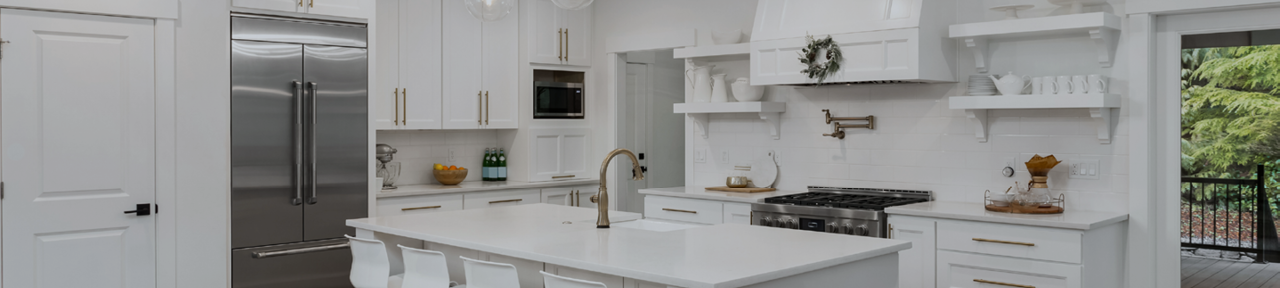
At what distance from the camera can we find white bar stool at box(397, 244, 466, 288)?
115 inches

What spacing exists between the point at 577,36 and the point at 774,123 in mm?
1738

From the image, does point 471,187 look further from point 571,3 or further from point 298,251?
point 571,3

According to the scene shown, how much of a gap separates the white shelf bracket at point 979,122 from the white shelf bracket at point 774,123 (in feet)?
4.00

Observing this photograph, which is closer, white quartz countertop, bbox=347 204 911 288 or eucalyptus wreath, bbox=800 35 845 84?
white quartz countertop, bbox=347 204 911 288

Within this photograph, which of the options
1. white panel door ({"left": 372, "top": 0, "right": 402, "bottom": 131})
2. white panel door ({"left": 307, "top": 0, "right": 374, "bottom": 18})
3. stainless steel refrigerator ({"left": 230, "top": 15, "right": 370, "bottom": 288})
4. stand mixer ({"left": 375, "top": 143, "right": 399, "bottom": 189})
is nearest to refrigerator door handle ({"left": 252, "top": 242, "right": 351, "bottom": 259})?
stainless steel refrigerator ({"left": 230, "top": 15, "right": 370, "bottom": 288})

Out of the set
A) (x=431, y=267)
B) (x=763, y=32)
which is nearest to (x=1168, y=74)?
(x=763, y=32)

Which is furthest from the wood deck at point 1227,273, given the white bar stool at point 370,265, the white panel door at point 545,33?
the white panel door at point 545,33

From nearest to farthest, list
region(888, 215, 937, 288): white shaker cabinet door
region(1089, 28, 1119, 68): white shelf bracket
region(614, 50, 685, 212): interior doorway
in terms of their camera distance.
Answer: region(1089, 28, 1119, 68): white shelf bracket < region(888, 215, 937, 288): white shaker cabinet door < region(614, 50, 685, 212): interior doorway

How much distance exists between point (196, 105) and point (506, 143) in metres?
2.35

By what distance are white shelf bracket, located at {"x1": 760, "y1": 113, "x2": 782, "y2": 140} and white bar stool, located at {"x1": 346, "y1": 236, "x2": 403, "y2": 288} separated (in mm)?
2694

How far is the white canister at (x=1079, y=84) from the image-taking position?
3.93 metres

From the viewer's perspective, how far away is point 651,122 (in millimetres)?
6934

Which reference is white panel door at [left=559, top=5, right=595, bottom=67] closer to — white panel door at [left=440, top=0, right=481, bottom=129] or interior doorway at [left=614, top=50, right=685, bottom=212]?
interior doorway at [left=614, top=50, right=685, bottom=212]

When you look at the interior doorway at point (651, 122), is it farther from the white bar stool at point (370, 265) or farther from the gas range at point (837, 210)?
the white bar stool at point (370, 265)
